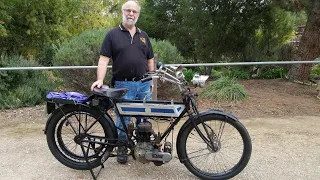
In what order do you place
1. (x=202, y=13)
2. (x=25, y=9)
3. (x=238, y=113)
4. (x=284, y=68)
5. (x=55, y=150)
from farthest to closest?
(x=202, y=13)
(x=284, y=68)
(x=25, y=9)
(x=238, y=113)
(x=55, y=150)

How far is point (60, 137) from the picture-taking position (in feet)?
12.5

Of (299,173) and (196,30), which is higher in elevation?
(196,30)

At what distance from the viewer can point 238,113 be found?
6.02 m

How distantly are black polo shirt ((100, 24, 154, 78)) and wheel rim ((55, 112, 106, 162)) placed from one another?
59 cm

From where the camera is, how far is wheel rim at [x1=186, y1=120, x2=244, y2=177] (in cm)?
352

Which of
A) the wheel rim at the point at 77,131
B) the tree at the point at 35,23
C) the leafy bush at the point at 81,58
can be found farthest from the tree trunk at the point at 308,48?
the wheel rim at the point at 77,131

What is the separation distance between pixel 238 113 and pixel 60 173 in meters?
3.39

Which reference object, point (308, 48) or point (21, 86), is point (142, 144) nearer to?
point (21, 86)

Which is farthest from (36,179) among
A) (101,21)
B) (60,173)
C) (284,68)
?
(101,21)

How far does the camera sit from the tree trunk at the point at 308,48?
8.61 m

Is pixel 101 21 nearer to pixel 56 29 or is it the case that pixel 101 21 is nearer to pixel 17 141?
pixel 56 29

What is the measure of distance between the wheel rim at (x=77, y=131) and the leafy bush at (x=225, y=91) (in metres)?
3.51

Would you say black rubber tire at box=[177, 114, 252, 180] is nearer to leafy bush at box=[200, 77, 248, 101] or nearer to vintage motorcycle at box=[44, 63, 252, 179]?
vintage motorcycle at box=[44, 63, 252, 179]

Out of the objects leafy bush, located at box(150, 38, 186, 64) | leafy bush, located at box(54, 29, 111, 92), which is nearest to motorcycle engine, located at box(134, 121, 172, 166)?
leafy bush, located at box(54, 29, 111, 92)
